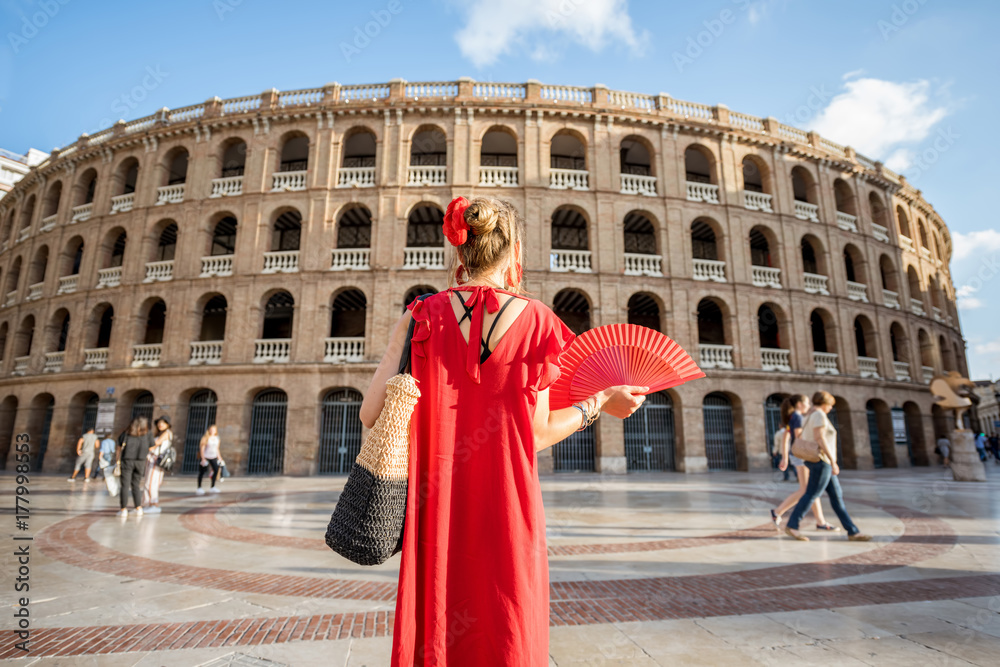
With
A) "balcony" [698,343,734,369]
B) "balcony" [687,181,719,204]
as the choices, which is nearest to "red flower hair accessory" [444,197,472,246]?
"balcony" [698,343,734,369]

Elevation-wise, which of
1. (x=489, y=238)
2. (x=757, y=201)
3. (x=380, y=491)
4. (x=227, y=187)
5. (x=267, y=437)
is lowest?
(x=267, y=437)

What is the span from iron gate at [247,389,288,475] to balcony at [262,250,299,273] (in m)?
5.13

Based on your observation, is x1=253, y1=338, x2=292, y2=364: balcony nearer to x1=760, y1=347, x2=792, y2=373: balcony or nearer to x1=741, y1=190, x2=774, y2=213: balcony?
x1=760, y1=347, x2=792, y2=373: balcony

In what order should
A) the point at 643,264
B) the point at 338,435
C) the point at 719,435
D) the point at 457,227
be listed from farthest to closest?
the point at 643,264, the point at 719,435, the point at 338,435, the point at 457,227

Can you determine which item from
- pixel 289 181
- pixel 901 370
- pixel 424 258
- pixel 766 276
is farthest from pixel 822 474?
pixel 901 370

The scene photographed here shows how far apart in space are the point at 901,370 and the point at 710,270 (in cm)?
1139

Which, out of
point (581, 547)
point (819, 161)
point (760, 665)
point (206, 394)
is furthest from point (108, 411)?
point (819, 161)

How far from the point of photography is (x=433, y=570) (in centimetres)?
150

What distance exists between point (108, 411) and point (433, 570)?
23243mm

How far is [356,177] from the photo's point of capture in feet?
67.2

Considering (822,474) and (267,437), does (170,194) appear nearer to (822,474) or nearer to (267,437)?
(267,437)

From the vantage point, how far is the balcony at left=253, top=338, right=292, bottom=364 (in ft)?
61.2

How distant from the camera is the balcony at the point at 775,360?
66.1 ft

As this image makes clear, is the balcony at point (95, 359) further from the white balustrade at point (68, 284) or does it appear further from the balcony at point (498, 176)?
the balcony at point (498, 176)
